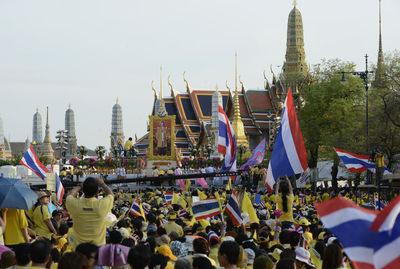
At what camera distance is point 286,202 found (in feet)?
37.3

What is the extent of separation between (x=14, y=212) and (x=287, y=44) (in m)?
65.0

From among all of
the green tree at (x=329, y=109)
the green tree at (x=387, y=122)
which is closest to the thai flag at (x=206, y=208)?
the green tree at (x=387, y=122)

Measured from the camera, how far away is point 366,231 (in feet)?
15.2

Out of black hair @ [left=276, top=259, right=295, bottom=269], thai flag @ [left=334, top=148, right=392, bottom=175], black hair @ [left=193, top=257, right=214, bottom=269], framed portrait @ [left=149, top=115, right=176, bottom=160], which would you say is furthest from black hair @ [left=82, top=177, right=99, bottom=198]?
framed portrait @ [left=149, top=115, right=176, bottom=160]

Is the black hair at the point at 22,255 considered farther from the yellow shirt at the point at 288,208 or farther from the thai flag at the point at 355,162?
the thai flag at the point at 355,162

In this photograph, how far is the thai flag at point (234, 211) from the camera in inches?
412

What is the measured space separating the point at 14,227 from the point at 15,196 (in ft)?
1.31

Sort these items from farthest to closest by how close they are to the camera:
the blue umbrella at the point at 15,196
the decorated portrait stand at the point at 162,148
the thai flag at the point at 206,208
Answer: the decorated portrait stand at the point at 162,148 → the thai flag at the point at 206,208 → the blue umbrella at the point at 15,196

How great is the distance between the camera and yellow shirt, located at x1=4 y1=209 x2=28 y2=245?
855 cm

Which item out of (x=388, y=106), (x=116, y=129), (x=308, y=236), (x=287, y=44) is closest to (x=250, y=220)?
(x=308, y=236)

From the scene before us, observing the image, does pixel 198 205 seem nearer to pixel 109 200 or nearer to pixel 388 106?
pixel 109 200

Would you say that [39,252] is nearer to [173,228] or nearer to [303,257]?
[303,257]

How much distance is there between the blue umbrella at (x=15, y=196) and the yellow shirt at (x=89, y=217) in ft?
4.73

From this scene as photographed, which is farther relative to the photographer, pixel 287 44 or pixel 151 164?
pixel 287 44
